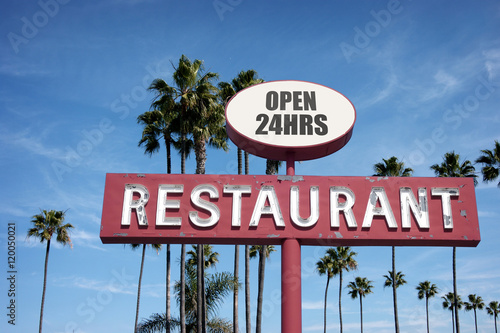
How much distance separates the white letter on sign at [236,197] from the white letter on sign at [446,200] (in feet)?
12.1

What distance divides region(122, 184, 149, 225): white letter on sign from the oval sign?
7.06ft

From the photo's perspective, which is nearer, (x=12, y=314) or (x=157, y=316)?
(x=12, y=314)

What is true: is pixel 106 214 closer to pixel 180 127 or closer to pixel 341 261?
pixel 180 127

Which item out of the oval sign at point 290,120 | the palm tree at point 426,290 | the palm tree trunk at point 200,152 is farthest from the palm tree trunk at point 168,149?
the palm tree at point 426,290

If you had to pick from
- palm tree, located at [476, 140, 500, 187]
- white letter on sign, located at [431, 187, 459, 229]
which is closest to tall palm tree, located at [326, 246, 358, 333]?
palm tree, located at [476, 140, 500, 187]

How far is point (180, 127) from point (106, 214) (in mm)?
15028

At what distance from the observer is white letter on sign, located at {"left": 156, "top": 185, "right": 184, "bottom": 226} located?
8883 millimetres

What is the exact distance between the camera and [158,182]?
918cm

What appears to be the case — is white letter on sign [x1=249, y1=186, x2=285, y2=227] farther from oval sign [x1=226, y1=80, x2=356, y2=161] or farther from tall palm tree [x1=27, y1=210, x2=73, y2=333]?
tall palm tree [x1=27, y1=210, x2=73, y2=333]

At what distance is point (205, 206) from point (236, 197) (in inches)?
24.6

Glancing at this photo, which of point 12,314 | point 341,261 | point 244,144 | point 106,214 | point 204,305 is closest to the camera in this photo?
point 106,214

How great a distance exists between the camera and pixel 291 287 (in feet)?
27.7

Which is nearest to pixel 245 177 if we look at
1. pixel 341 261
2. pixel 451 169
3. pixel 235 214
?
pixel 235 214

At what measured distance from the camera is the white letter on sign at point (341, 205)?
891cm
